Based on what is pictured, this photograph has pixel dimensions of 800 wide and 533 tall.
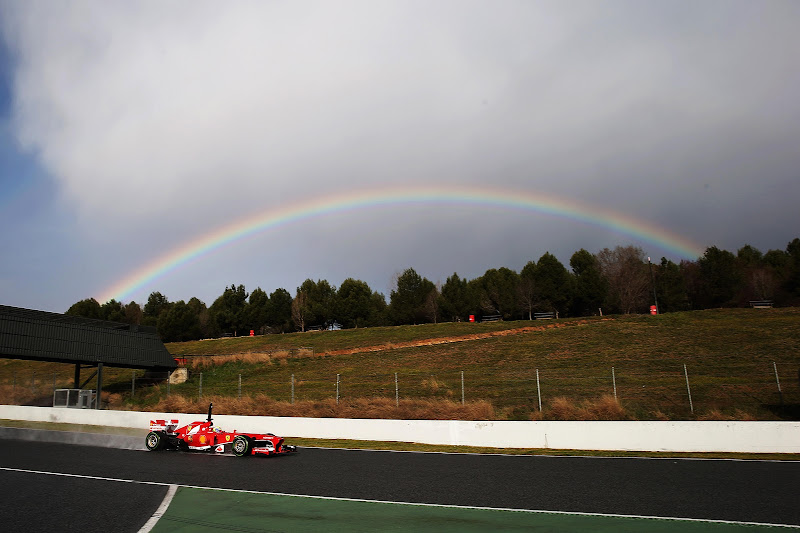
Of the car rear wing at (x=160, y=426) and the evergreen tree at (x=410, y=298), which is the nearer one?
the car rear wing at (x=160, y=426)

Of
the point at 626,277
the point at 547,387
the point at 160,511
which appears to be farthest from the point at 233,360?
the point at 626,277

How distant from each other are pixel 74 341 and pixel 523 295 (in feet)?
208

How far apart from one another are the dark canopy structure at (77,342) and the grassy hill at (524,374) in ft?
8.01

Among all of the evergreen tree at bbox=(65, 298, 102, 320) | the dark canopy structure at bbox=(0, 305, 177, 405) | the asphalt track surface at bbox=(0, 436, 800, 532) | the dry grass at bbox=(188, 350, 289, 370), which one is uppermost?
the evergreen tree at bbox=(65, 298, 102, 320)

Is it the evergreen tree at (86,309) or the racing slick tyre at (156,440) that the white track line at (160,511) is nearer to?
the racing slick tyre at (156,440)

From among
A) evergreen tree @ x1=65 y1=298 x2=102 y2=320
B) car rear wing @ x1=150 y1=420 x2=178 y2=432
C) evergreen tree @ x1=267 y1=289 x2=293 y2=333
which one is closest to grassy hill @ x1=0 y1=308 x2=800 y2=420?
car rear wing @ x1=150 y1=420 x2=178 y2=432

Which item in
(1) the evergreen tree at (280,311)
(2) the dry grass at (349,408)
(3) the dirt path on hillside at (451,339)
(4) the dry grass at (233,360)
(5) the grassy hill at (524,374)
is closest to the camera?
(2) the dry grass at (349,408)

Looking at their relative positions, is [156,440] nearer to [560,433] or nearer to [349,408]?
[349,408]

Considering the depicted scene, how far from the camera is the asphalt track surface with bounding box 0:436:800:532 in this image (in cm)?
876

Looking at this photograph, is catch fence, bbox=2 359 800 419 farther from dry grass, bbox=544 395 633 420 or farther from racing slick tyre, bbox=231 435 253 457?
racing slick tyre, bbox=231 435 253 457

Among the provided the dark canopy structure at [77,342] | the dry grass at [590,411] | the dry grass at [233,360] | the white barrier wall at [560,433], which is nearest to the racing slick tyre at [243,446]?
the white barrier wall at [560,433]

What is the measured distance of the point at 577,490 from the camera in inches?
418

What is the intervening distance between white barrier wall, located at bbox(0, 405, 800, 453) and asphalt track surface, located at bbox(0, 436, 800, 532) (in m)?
1.92

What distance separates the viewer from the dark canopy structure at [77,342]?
3372cm
